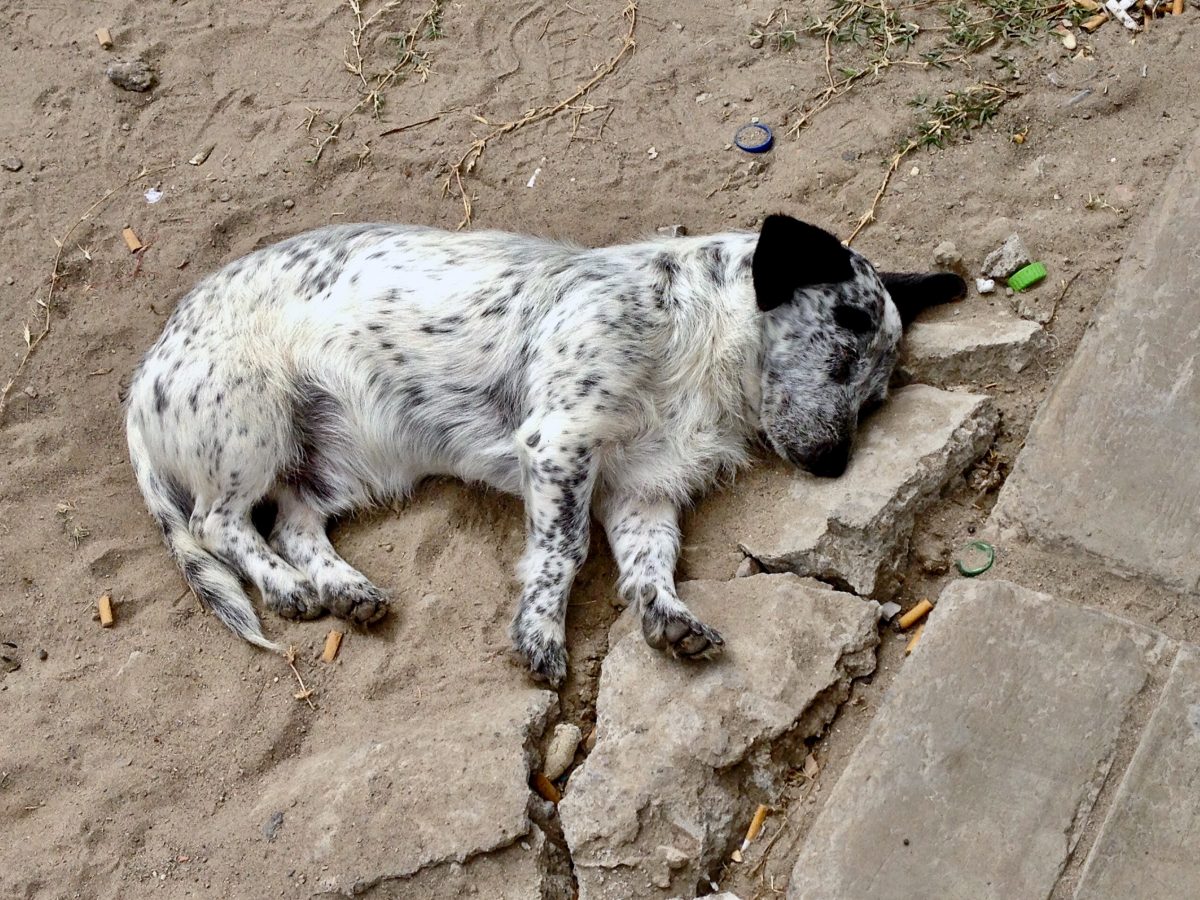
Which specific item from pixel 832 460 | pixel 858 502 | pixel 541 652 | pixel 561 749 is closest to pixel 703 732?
pixel 561 749

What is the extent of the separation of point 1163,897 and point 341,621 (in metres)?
2.65

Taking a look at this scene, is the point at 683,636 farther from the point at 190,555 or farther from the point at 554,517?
the point at 190,555

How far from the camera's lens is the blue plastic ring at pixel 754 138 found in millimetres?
5109

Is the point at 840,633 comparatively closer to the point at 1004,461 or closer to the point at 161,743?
the point at 1004,461

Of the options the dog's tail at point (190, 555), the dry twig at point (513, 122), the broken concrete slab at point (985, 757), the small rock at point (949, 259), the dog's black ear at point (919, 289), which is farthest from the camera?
the dry twig at point (513, 122)

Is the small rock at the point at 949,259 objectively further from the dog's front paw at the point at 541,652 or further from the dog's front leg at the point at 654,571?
the dog's front paw at the point at 541,652

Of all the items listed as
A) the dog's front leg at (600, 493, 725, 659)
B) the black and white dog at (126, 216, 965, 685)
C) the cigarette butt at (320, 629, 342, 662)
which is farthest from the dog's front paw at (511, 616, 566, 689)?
the cigarette butt at (320, 629, 342, 662)

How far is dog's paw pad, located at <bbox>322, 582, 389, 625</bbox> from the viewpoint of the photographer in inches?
152

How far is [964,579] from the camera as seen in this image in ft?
11.5

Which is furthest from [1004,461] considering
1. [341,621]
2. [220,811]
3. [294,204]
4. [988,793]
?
[294,204]

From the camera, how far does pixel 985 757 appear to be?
2.99 m

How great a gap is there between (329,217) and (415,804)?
2.98 meters

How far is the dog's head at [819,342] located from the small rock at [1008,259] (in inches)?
22.7

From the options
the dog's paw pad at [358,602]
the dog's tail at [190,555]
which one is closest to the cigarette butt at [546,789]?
the dog's paw pad at [358,602]
